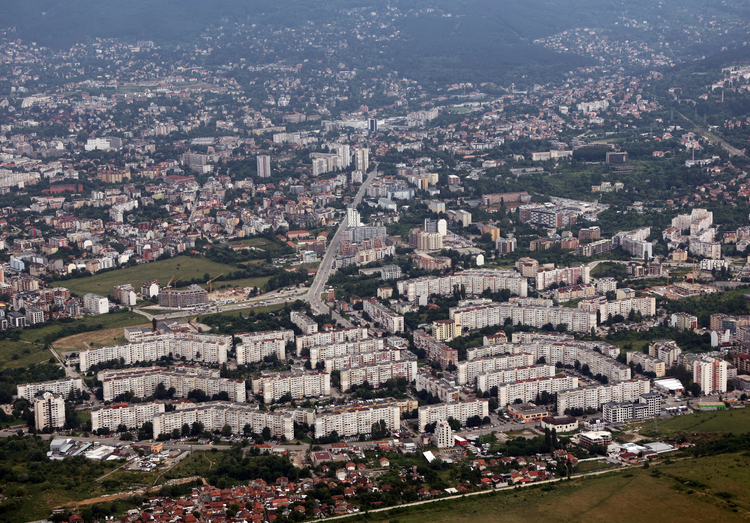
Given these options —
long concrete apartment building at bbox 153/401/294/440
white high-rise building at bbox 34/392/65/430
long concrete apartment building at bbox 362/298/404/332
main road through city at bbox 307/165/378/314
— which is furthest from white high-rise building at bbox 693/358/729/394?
white high-rise building at bbox 34/392/65/430

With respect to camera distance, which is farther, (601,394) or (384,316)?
(384,316)

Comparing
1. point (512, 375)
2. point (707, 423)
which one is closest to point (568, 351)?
point (512, 375)

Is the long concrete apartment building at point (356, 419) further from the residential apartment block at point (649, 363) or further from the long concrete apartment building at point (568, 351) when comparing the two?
the residential apartment block at point (649, 363)

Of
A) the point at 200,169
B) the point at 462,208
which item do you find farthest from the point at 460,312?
the point at 200,169

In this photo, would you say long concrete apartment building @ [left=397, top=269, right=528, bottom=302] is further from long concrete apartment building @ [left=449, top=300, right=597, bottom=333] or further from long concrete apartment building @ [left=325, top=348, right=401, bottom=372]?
long concrete apartment building @ [left=325, top=348, right=401, bottom=372]

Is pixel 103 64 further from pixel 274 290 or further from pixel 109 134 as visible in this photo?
pixel 274 290

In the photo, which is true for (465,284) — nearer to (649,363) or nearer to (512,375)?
(512,375)
